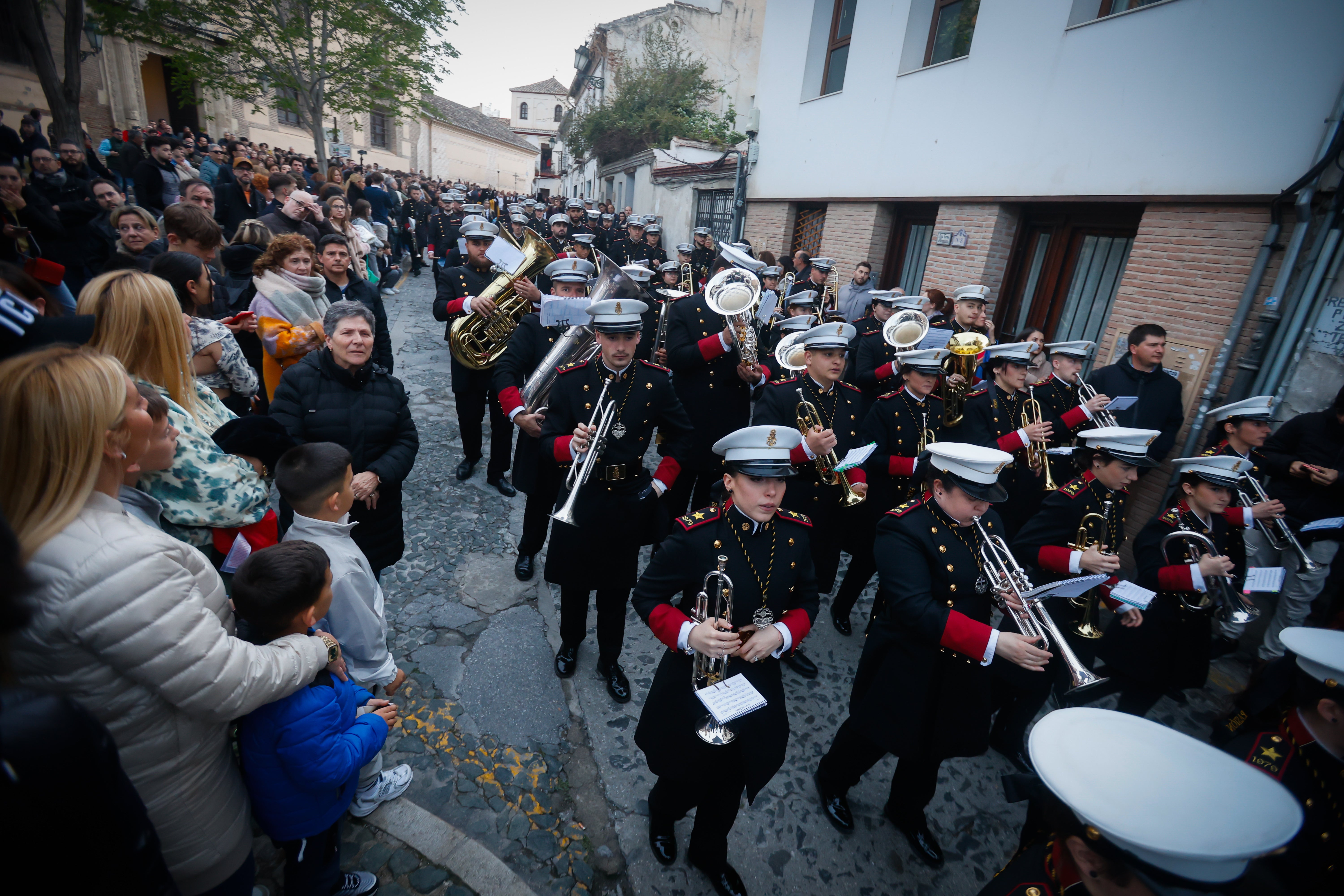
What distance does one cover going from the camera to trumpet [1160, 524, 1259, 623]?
3.52 metres

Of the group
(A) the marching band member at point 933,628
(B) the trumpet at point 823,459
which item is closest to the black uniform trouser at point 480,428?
(B) the trumpet at point 823,459

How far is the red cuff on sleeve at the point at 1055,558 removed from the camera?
3.49 meters

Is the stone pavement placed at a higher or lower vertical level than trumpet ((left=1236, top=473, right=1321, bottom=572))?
lower

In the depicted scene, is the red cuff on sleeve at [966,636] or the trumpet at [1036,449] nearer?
the red cuff on sleeve at [966,636]

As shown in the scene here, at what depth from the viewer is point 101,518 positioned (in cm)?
155

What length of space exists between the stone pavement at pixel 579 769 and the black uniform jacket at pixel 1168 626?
1045 mm

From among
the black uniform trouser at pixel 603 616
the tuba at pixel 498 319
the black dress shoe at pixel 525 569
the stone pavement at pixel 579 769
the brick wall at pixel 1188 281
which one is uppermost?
the brick wall at pixel 1188 281

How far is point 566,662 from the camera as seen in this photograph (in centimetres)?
395

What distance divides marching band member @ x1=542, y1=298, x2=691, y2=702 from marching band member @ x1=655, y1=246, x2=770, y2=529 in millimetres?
1328

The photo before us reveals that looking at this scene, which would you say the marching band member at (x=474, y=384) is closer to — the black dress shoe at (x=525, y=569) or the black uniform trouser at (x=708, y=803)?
the black dress shoe at (x=525, y=569)

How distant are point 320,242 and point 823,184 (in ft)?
34.2

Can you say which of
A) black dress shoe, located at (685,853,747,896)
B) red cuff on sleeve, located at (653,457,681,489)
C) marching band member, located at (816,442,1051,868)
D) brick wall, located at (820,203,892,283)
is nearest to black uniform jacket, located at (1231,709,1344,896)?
marching band member, located at (816,442,1051,868)

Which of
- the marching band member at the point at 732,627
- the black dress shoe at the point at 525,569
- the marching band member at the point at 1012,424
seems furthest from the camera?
the marching band member at the point at 1012,424

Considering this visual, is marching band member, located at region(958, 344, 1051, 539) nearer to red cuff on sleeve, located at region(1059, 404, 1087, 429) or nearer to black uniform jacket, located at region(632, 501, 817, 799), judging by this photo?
red cuff on sleeve, located at region(1059, 404, 1087, 429)
